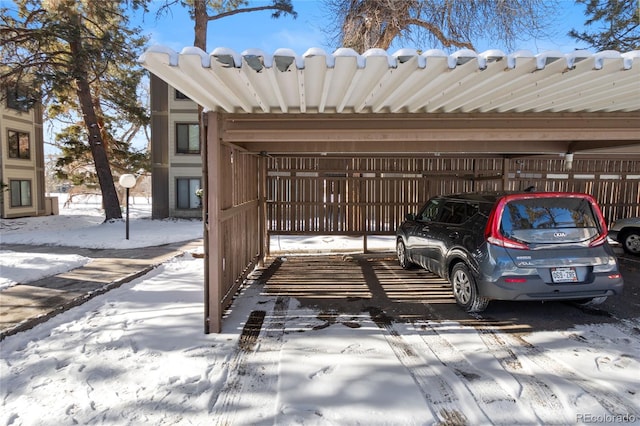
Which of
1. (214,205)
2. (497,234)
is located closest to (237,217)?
(214,205)

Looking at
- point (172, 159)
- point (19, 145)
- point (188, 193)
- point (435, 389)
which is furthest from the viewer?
point (19, 145)

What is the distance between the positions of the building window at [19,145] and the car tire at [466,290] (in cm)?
2217

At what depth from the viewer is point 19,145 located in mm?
18969

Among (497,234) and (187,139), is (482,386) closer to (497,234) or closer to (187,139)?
(497,234)

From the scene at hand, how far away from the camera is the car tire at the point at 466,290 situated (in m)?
4.34

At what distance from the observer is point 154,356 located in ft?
11.0

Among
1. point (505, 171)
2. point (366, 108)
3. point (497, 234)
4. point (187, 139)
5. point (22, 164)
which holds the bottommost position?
point (497, 234)

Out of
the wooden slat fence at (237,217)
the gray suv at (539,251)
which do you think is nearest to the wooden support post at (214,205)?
the wooden slat fence at (237,217)

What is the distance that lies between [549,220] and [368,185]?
4.79 meters

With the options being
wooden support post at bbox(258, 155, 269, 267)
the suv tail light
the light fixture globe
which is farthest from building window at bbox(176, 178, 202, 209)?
the suv tail light

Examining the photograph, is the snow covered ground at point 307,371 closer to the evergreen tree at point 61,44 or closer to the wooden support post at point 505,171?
the wooden support post at point 505,171

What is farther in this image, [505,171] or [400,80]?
[505,171]

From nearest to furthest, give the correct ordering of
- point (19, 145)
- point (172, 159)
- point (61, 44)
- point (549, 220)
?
1. point (549, 220)
2. point (61, 44)
3. point (172, 159)
4. point (19, 145)

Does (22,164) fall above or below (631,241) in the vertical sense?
above
